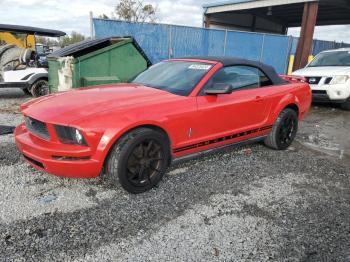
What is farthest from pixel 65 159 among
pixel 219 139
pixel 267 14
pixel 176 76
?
pixel 267 14

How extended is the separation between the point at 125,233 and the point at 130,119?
1.09m

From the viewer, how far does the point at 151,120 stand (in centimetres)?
340

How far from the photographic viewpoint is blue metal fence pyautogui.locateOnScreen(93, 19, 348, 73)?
10977mm

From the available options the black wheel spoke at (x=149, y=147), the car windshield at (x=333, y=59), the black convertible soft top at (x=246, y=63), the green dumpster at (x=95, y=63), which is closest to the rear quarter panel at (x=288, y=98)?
the black convertible soft top at (x=246, y=63)

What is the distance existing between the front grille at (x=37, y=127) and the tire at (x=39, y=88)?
588cm

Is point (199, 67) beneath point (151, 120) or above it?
above

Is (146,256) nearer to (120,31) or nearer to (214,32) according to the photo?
(120,31)

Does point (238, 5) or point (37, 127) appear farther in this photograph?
point (238, 5)

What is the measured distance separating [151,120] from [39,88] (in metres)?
6.73

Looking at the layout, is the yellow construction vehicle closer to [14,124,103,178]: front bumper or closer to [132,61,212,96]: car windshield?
[132,61,212,96]: car windshield

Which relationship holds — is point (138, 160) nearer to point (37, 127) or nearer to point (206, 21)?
point (37, 127)

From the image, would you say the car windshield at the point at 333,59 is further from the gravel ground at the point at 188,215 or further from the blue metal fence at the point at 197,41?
the gravel ground at the point at 188,215

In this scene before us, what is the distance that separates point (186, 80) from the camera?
4090 mm

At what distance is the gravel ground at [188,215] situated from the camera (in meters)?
2.59
